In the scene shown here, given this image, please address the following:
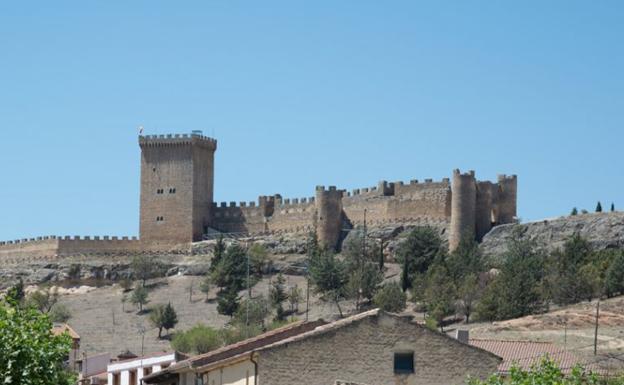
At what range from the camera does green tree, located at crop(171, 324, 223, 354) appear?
6438 centimetres

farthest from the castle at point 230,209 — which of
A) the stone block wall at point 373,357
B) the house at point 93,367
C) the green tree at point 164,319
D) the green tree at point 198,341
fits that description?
the stone block wall at point 373,357

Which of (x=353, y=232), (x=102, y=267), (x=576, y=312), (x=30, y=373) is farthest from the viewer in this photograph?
(x=102, y=267)

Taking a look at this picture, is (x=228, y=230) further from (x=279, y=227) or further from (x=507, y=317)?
(x=507, y=317)

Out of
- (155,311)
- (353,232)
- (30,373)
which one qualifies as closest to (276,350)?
(30,373)

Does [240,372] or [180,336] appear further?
[180,336]

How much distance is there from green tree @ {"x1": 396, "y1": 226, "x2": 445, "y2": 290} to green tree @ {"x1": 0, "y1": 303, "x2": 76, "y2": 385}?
5357cm

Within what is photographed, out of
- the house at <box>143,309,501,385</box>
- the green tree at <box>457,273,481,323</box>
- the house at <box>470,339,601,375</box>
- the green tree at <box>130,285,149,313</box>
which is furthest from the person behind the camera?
the green tree at <box>130,285,149,313</box>

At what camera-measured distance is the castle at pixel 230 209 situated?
87312mm

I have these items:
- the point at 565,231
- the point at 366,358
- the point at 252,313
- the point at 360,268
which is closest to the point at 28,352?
the point at 366,358

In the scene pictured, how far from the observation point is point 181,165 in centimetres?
9788

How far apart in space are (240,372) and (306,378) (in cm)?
117

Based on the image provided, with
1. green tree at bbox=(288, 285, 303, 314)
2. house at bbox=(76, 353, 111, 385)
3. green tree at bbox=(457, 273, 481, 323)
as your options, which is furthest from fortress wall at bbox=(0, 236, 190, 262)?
house at bbox=(76, 353, 111, 385)

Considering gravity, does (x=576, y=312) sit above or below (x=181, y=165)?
below

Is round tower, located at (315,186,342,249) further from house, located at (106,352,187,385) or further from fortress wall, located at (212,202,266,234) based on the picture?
house, located at (106,352,187,385)
